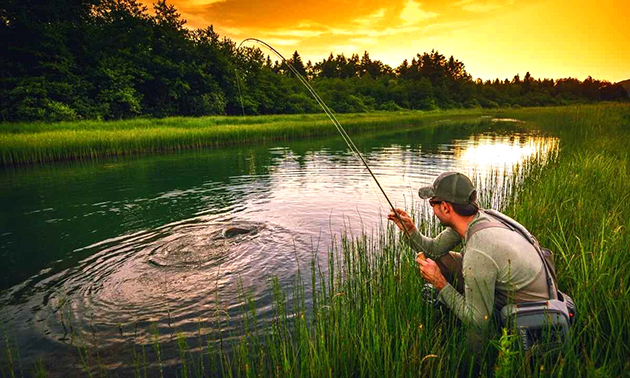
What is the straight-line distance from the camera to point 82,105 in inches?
1221

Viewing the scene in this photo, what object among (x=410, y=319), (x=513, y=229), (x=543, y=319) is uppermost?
(x=513, y=229)

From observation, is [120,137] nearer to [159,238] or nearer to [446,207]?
[159,238]

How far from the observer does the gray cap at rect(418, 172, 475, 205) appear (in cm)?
265

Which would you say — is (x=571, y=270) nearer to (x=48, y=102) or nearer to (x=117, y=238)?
(x=117, y=238)

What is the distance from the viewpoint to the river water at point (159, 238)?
172 inches

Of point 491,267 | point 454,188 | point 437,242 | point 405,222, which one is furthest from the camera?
point 405,222

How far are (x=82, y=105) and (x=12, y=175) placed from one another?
20357 millimetres

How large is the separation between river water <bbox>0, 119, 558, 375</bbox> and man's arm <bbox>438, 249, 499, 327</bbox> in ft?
7.82

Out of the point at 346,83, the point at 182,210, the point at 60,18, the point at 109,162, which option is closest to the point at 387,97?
the point at 346,83

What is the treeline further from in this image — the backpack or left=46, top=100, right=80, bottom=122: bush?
the backpack

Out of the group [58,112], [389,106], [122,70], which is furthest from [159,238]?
[389,106]

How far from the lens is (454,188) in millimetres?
2686

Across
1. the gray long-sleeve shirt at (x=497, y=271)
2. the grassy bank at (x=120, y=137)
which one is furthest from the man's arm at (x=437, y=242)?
the grassy bank at (x=120, y=137)

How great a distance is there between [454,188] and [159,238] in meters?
6.30
